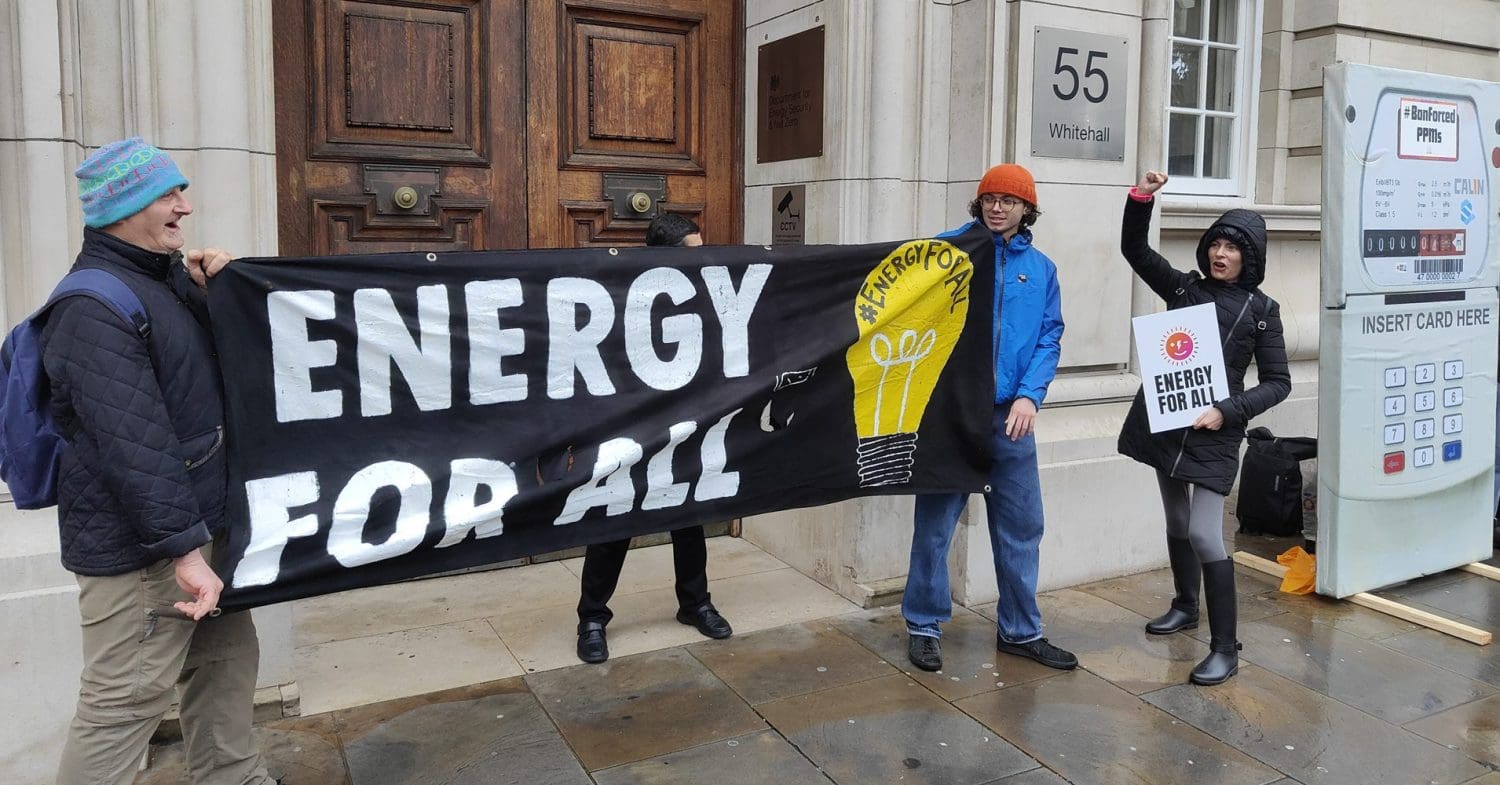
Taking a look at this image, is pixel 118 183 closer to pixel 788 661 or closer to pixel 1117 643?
pixel 788 661

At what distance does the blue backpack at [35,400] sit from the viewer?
280 centimetres

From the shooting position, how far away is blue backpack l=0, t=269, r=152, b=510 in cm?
280

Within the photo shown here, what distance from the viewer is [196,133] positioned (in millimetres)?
4027

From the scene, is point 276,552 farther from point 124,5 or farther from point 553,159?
A: point 553,159

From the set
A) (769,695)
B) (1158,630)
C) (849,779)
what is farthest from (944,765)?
(1158,630)

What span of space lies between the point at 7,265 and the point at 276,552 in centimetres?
146

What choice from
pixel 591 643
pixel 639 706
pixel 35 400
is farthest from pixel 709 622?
pixel 35 400

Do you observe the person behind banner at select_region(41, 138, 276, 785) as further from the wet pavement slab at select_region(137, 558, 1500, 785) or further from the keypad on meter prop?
the keypad on meter prop

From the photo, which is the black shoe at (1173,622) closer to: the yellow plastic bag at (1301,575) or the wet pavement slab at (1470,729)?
the yellow plastic bag at (1301,575)

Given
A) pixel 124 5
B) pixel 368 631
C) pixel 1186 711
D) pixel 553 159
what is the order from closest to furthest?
pixel 124 5, pixel 1186 711, pixel 368 631, pixel 553 159

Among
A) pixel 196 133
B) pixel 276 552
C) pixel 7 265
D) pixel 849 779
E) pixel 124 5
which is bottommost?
pixel 849 779

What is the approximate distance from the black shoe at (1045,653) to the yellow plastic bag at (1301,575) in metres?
1.66

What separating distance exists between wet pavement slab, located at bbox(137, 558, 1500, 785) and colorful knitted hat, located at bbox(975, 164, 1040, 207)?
1.93 meters

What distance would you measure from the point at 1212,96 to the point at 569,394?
235 inches
